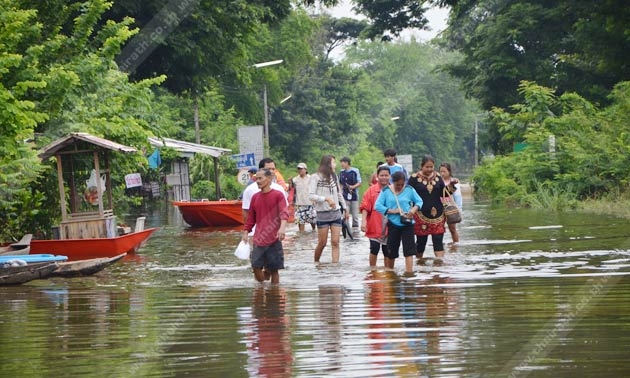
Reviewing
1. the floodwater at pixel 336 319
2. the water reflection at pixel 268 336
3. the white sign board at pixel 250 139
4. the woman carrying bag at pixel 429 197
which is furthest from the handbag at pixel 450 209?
the white sign board at pixel 250 139

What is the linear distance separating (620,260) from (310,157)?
201 ft

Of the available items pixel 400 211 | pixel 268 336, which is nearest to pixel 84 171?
pixel 400 211

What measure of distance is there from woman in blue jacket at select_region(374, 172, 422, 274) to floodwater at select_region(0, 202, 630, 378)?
0.43 meters

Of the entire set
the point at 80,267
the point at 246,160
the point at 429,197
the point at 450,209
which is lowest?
the point at 80,267

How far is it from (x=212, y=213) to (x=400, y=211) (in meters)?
18.3

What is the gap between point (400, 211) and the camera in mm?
17234

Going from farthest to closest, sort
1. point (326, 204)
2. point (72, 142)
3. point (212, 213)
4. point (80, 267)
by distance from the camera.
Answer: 1. point (212, 213)
2. point (72, 142)
3. point (326, 204)
4. point (80, 267)

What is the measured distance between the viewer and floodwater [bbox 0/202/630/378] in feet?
31.6

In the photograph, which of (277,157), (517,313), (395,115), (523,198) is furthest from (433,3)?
(395,115)

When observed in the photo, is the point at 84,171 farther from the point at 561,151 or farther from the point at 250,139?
the point at 561,151

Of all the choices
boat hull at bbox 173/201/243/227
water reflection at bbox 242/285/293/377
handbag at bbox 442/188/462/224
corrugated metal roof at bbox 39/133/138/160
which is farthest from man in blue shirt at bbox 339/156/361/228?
water reflection at bbox 242/285/293/377

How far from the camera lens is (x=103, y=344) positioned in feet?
36.4

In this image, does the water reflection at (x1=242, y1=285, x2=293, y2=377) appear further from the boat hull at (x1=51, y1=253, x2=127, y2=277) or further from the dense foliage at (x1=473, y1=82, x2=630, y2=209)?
the dense foliage at (x1=473, y1=82, x2=630, y2=209)

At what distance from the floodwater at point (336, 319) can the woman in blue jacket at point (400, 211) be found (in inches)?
16.8
